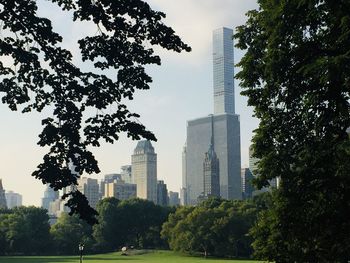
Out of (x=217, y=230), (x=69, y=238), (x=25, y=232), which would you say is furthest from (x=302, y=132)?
(x=69, y=238)

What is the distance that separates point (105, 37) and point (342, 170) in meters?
11.5

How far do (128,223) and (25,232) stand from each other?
22.1m

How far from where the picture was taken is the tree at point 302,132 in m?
22.2

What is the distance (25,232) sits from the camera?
113938mm

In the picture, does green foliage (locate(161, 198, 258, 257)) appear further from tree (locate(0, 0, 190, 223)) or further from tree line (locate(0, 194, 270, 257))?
tree (locate(0, 0, 190, 223))

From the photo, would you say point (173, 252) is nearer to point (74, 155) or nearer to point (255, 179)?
point (255, 179)

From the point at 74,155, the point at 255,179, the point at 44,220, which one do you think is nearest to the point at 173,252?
the point at 44,220

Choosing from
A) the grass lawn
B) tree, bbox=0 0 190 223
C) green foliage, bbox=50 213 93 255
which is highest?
tree, bbox=0 0 190 223

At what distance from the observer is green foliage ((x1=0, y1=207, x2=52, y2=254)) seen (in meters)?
111

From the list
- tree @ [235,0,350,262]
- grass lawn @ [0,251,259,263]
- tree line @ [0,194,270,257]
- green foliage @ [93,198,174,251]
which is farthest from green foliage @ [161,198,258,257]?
tree @ [235,0,350,262]

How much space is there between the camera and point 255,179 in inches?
983

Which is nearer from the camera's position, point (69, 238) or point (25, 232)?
point (25, 232)

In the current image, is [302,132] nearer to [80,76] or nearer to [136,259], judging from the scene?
[80,76]

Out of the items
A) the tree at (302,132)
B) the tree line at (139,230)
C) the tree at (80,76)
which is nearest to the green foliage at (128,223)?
the tree line at (139,230)
